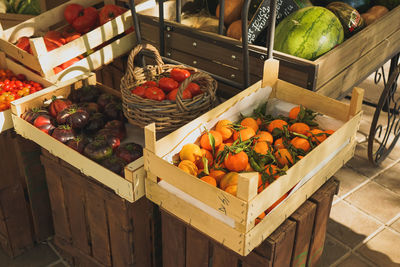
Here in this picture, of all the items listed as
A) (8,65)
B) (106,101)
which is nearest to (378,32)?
(106,101)

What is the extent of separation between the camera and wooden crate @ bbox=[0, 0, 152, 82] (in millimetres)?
2771

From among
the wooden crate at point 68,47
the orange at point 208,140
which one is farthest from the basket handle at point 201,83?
the wooden crate at point 68,47

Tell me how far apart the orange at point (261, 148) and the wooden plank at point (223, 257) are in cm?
45

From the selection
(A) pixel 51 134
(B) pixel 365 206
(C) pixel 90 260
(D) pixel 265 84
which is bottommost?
(B) pixel 365 206

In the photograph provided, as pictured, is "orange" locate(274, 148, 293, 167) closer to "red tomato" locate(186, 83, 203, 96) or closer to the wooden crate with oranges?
the wooden crate with oranges

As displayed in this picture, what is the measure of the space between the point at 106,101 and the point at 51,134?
1.28 feet

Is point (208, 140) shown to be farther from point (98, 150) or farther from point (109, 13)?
point (109, 13)

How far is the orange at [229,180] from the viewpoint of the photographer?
1.77 metres

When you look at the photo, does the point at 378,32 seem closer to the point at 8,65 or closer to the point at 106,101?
the point at 106,101

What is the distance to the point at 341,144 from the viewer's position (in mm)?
2023

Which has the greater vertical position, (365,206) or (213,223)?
(213,223)

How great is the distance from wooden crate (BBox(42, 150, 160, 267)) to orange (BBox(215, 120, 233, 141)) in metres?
0.50

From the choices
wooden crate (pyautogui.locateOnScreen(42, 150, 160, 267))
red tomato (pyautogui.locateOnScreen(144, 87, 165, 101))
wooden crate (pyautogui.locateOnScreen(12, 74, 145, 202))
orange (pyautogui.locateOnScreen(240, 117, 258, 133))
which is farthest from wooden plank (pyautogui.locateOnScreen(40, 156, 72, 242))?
orange (pyautogui.locateOnScreen(240, 117, 258, 133))

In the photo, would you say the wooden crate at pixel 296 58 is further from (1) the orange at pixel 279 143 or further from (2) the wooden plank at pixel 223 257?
(2) the wooden plank at pixel 223 257
